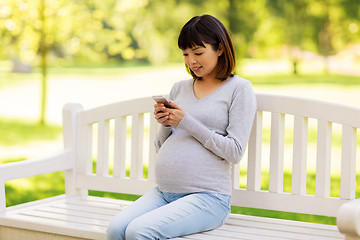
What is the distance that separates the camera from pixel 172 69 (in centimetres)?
2117

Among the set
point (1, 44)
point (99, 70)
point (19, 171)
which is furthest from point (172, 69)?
point (19, 171)

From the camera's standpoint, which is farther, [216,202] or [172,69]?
[172,69]

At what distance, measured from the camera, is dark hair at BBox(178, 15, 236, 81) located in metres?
2.63

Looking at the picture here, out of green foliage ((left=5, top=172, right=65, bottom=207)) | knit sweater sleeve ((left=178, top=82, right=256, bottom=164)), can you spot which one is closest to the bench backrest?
knit sweater sleeve ((left=178, top=82, right=256, bottom=164))

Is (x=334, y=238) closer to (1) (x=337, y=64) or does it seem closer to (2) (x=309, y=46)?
(2) (x=309, y=46)

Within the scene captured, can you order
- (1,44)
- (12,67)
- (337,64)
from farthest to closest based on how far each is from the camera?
(12,67) → (337,64) → (1,44)

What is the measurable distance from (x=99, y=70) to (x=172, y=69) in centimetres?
314

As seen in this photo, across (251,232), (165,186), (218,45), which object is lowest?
(251,232)

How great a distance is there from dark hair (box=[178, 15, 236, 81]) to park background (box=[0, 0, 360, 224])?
2633 mm

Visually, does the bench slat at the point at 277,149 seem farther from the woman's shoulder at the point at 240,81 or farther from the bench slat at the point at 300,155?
the woman's shoulder at the point at 240,81

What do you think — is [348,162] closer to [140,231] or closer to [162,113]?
[162,113]

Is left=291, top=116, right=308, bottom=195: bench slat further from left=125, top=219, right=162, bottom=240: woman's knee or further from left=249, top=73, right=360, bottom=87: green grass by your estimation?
left=249, top=73, right=360, bottom=87: green grass

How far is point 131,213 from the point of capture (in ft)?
8.24

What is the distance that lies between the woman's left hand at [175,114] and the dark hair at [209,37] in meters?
0.29
